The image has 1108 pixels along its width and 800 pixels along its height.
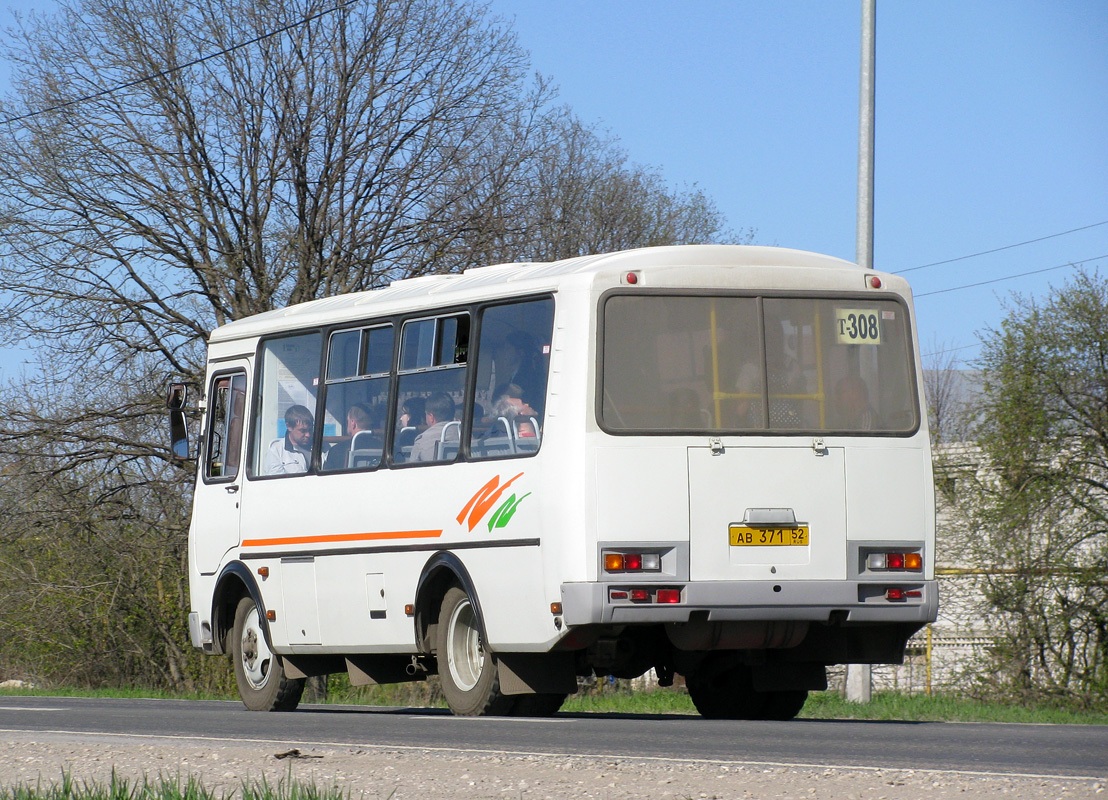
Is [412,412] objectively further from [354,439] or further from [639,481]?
[639,481]

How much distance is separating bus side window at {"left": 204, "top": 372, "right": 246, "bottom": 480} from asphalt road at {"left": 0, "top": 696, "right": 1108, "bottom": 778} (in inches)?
107

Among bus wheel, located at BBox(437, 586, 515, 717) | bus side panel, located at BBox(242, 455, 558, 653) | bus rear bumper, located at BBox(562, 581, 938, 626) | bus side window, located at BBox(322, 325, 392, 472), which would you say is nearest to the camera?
bus rear bumper, located at BBox(562, 581, 938, 626)

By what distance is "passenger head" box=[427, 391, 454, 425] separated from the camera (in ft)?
40.6

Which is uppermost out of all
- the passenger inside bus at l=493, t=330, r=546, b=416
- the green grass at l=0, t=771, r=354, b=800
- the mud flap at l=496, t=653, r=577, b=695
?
the passenger inside bus at l=493, t=330, r=546, b=416

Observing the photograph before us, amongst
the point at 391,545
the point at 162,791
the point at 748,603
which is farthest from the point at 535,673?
the point at 162,791

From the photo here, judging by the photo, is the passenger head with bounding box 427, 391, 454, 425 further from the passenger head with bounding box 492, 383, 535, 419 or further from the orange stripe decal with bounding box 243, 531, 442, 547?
the orange stripe decal with bounding box 243, 531, 442, 547

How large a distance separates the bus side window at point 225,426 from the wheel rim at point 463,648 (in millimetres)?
3431

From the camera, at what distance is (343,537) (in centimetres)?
1322

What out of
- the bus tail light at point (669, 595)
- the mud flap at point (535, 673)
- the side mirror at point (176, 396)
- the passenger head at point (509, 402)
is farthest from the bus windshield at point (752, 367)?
the side mirror at point (176, 396)

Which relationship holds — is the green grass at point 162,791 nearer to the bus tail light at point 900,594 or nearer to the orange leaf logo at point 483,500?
the orange leaf logo at point 483,500

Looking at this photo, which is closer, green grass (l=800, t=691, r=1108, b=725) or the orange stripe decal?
the orange stripe decal

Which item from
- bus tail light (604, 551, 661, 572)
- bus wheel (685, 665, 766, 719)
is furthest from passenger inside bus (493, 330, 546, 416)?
bus wheel (685, 665, 766, 719)

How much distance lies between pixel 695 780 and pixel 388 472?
6.06 meters

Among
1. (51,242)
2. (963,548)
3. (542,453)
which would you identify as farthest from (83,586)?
(542,453)
